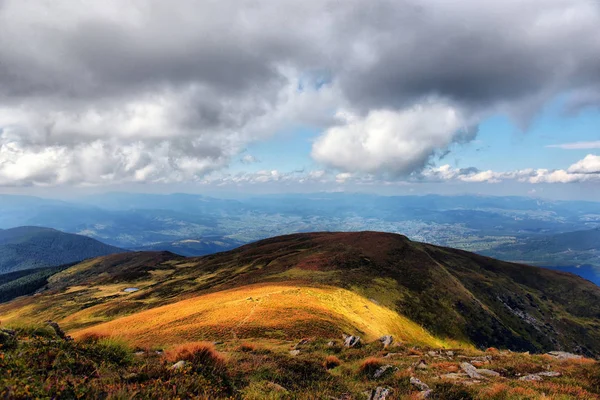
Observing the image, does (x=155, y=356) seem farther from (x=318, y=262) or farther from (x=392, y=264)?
(x=392, y=264)

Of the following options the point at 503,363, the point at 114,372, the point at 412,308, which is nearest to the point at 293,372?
the point at 114,372

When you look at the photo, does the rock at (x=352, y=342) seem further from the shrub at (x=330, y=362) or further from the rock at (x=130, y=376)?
the rock at (x=130, y=376)

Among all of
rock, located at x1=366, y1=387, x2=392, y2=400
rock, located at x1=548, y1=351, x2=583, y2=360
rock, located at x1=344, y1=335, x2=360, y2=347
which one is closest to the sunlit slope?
rock, located at x1=344, y1=335, x2=360, y2=347

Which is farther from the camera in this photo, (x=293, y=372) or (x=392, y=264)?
(x=392, y=264)

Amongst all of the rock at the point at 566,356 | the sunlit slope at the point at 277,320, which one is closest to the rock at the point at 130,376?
the sunlit slope at the point at 277,320

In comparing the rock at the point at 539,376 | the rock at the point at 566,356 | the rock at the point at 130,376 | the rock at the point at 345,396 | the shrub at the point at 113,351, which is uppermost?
the rock at the point at 130,376

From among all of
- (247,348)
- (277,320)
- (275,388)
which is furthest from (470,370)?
(277,320)

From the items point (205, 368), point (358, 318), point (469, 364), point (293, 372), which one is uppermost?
point (205, 368)
